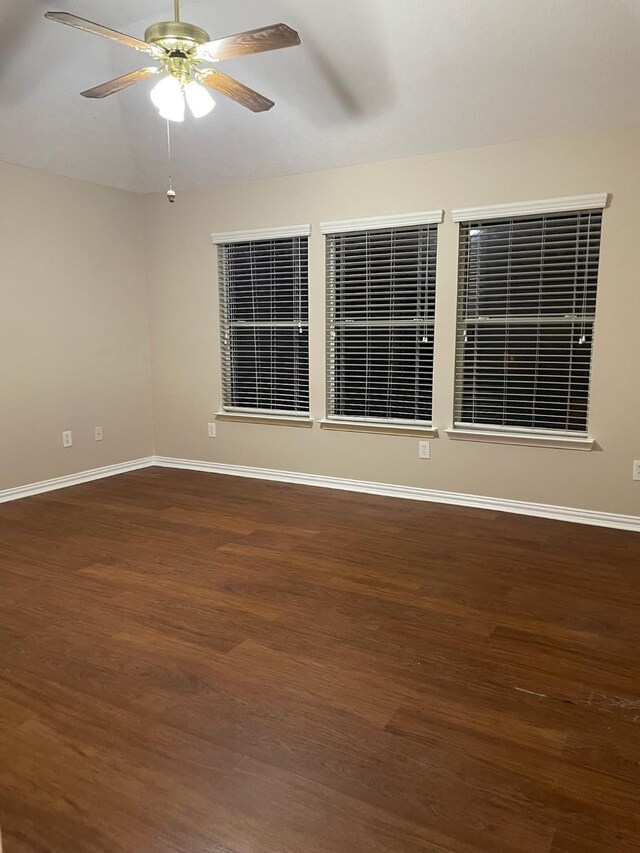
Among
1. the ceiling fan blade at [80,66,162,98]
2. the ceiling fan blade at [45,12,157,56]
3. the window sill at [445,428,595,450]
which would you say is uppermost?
the ceiling fan blade at [45,12,157,56]

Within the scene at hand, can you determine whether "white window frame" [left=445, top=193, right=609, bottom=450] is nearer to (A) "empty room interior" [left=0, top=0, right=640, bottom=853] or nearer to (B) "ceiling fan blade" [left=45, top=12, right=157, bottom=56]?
A: (A) "empty room interior" [left=0, top=0, right=640, bottom=853]

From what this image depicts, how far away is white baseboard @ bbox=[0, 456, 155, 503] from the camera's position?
14.6 ft

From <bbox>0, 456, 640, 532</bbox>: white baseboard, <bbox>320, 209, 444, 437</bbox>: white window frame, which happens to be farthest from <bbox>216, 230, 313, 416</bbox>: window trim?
<bbox>0, 456, 640, 532</bbox>: white baseboard

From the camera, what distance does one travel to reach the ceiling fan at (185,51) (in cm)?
227

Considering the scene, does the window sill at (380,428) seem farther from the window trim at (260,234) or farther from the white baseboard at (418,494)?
the window trim at (260,234)

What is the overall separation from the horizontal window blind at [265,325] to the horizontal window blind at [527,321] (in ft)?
4.34

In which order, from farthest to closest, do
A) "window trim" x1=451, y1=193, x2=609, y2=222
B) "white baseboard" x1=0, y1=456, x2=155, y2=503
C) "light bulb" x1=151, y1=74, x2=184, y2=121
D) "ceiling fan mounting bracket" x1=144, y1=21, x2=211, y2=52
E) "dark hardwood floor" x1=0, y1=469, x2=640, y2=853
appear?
"white baseboard" x1=0, y1=456, x2=155, y2=503
"window trim" x1=451, y1=193, x2=609, y2=222
"light bulb" x1=151, y1=74, x2=184, y2=121
"ceiling fan mounting bracket" x1=144, y1=21, x2=211, y2=52
"dark hardwood floor" x1=0, y1=469, x2=640, y2=853

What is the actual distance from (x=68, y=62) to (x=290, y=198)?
5.75ft

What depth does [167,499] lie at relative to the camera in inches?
176

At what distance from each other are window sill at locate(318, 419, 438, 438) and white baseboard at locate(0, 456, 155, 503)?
1.87 m

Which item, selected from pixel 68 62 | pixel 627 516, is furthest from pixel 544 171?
pixel 68 62

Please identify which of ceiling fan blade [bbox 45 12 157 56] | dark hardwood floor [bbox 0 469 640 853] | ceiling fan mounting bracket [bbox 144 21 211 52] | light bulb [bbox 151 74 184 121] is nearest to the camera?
dark hardwood floor [bbox 0 469 640 853]

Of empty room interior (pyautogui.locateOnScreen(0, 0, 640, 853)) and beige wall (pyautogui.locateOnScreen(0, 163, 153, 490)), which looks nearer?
empty room interior (pyautogui.locateOnScreen(0, 0, 640, 853))

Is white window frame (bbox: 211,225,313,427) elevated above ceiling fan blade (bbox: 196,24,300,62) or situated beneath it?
situated beneath
